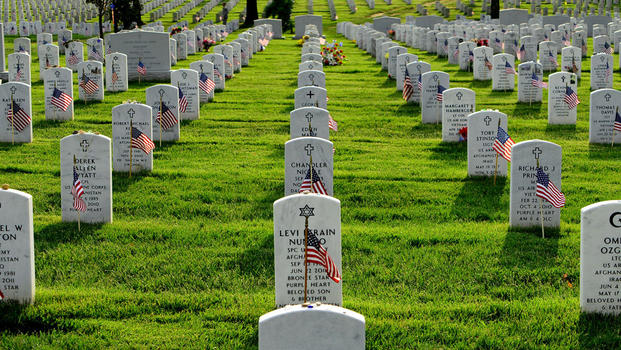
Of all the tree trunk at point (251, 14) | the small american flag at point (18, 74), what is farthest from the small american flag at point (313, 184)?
the tree trunk at point (251, 14)

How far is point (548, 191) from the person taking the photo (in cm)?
1041

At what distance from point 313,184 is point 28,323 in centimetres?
427

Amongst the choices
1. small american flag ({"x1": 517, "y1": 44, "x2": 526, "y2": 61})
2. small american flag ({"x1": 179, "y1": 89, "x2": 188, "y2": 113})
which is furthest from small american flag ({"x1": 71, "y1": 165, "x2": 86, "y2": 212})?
small american flag ({"x1": 517, "y1": 44, "x2": 526, "y2": 61})

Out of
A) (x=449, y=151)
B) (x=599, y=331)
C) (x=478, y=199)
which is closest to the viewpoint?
(x=599, y=331)

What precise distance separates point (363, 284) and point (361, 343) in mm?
3512

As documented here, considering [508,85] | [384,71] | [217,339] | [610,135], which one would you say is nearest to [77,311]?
[217,339]

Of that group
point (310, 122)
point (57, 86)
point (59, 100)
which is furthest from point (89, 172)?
point (57, 86)

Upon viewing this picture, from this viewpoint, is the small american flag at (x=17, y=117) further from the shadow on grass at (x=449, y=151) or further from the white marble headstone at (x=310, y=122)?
the shadow on grass at (x=449, y=151)

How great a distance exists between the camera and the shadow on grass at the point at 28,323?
7.91 m

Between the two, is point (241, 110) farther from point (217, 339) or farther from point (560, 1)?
point (560, 1)

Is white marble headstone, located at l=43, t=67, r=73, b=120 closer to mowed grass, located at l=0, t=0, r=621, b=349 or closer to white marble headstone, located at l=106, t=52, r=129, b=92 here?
mowed grass, located at l=0, t=0, r=621, b=349

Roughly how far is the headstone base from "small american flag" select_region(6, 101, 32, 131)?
12231mm

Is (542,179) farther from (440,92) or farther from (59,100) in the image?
(59,100)

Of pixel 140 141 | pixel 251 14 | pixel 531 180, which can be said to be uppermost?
pixel 251 14
